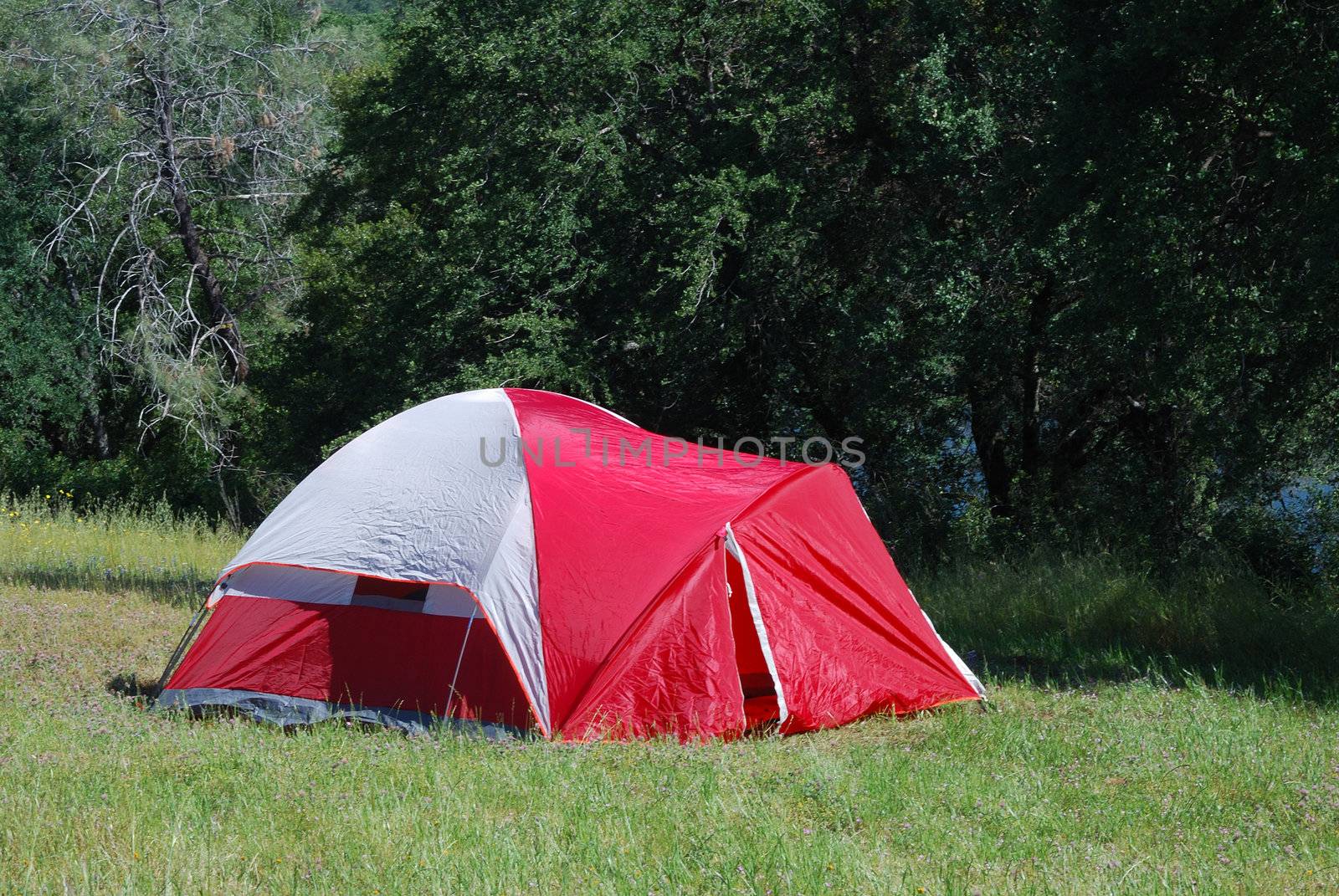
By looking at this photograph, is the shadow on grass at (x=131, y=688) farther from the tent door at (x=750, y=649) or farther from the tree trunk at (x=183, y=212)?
the tree trunk at (x=183, y=212)

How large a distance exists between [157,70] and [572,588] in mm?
17472

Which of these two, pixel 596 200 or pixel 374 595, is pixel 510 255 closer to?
pixel 596 200

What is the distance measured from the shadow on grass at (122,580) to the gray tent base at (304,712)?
3925 mm

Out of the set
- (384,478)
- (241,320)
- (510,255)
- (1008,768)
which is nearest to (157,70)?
(241,320)

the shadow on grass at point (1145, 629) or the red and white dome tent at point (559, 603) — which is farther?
the shadow on grass at point (1145, 629)

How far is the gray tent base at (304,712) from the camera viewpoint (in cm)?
647

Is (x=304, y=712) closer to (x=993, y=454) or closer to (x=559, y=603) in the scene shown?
(x=559, y=603)

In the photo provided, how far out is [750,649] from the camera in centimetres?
709

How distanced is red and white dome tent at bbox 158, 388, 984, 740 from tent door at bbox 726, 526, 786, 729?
0.6 inches

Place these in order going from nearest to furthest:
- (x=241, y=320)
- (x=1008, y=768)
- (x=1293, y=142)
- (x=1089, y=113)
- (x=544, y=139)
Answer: (x=1008, y=768), (x=1293, y=142), (x=1089, y=113), (x=544, y=139), (x=241, y=320)

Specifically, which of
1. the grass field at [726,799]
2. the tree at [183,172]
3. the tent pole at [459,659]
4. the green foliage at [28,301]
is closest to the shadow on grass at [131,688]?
the grass field at [726,799]

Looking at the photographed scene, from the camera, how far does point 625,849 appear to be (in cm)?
466

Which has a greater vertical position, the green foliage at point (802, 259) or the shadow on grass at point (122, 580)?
the green foliage at point (802, 259)

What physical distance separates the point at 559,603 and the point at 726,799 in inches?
69.6
